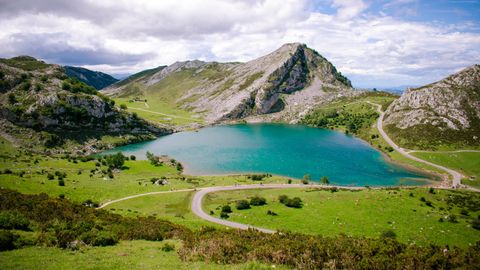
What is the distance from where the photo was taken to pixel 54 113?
147625mm

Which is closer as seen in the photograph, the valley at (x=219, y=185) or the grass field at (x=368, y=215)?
the valley at (x=219, y=185)

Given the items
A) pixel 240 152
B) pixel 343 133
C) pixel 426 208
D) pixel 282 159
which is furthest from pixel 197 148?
pixel 426 208

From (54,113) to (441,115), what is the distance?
663 ft

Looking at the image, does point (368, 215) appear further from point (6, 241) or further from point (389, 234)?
point (6, 241)

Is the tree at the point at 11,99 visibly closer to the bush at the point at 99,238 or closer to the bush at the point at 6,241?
the bush at the point at 99,238

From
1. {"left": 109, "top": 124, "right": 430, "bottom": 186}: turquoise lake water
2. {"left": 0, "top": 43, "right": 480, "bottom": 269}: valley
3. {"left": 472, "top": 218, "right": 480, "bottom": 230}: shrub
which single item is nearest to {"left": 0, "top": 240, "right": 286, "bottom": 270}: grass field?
{"left": 0, "top": 43, "right": 480, "bottom": 269}: valley

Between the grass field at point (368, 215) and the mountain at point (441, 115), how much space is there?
75.2 meters

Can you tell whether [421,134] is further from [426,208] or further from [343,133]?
[426,208]

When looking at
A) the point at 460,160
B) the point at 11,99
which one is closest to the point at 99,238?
the point at 460,160

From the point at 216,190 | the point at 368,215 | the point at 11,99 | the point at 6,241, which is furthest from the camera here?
the point at 11,99

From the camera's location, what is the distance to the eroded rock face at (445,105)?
14712 centimetres

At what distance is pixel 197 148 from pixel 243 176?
60913 millimetres

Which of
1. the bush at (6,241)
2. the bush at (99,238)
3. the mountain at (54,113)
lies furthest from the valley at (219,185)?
the mountain at (54,113)

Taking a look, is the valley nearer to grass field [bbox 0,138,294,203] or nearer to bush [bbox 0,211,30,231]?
bush [bbox 0,211,30,231]
